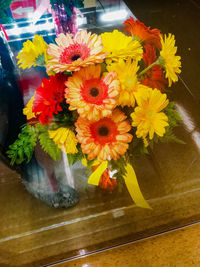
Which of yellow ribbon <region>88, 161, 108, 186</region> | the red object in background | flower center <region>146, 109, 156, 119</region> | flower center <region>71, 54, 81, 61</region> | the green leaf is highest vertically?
the red object in background

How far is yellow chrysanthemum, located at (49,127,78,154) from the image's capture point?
0.51 m

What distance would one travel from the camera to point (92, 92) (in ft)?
1.41

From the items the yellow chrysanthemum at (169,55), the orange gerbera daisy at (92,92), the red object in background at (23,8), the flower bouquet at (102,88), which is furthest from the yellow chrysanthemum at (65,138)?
the red object in background at (23,8)

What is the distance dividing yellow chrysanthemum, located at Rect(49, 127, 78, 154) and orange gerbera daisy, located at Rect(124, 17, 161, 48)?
265 millimetres

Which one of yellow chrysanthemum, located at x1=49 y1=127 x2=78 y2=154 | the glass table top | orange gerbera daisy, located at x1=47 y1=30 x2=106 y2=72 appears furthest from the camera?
the glass table top

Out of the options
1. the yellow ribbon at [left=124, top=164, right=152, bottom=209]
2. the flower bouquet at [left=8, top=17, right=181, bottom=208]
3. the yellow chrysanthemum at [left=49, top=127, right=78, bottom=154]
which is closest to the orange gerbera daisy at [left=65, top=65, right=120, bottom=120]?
the flower bouquet at [left=8, top=17, right=181, bottom=208]

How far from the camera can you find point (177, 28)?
5.01 ft

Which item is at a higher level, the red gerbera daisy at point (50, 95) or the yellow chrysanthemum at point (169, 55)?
the yellow chrysanthemum at point (169, 55)

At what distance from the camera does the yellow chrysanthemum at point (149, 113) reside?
0.44 m

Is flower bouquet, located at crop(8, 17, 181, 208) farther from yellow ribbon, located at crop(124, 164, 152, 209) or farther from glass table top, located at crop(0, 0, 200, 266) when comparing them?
glass table top, located at crop(0, 0, 200, 266)

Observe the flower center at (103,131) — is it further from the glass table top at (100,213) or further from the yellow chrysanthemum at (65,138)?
the glass table top at (100,213)

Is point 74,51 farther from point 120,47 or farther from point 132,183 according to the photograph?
point 132,183

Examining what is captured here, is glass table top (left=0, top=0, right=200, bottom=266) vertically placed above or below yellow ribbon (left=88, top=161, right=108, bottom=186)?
below

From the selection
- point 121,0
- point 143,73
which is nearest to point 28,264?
point 143,73
